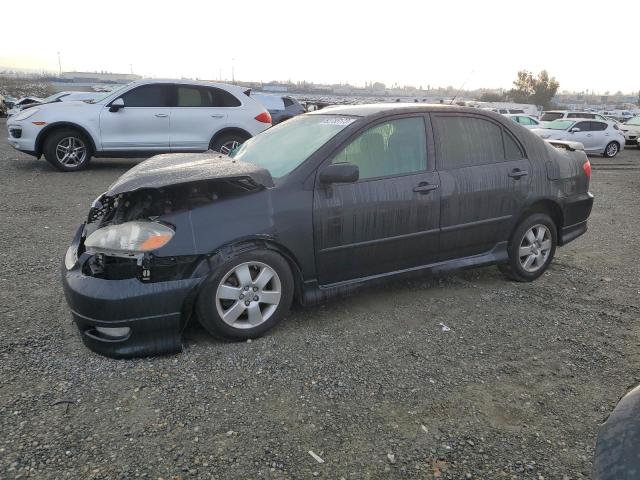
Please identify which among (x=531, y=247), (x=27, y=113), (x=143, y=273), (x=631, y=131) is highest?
(x=27, y=113)

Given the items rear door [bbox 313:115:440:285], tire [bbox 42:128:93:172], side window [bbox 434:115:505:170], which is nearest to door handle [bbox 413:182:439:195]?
rear door [bbox 313:115:440:285]

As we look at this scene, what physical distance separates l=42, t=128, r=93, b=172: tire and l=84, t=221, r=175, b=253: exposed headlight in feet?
24.7

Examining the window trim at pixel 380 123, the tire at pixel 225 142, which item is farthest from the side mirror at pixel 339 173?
the tire at pixel 225 142

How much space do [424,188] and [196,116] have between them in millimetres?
7199

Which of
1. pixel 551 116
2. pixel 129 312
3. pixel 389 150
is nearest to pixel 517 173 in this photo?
pixel 389 150

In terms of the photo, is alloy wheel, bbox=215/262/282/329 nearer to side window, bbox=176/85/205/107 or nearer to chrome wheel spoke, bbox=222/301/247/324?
chrome wheel spoke, bbox=222/301/247/324

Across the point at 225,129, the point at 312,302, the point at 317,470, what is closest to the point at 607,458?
the point at 317,470

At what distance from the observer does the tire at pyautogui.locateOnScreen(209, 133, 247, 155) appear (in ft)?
33.8

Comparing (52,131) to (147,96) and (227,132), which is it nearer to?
(147,96)

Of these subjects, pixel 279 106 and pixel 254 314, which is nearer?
pixel 254 314

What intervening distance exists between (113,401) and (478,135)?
3456mm

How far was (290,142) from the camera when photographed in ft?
13.7

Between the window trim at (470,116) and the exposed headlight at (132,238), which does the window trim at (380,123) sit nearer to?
the window trim at (470,116)

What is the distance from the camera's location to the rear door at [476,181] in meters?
4.18
